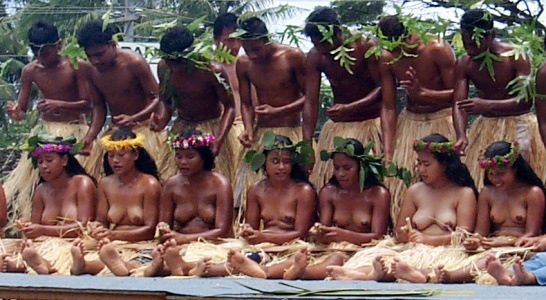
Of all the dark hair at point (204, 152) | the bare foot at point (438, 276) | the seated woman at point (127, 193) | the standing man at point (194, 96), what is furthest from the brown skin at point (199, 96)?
the bare foot at point (438, 276)

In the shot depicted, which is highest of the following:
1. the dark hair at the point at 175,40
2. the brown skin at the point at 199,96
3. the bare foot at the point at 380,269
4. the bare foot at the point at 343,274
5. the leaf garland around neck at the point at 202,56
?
the dark hair at the point at 175,40

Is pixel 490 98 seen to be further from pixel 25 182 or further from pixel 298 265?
pixel 25 182

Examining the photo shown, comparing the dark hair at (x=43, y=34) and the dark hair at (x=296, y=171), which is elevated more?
the dark hair at (x=43, y=34)

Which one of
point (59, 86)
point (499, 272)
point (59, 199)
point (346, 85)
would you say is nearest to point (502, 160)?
point (499, 272)

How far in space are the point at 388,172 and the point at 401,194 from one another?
273mm

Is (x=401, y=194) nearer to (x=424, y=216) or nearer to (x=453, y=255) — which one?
(x=424, y=216)

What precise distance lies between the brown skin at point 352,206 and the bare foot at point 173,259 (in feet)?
2.17

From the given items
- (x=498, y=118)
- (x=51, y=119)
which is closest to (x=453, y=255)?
(x=498, y=118)

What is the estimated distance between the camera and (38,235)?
4613 mm

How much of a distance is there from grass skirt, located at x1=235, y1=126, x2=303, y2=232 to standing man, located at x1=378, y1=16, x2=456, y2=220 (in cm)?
49

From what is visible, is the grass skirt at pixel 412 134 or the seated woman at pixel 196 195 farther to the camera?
the grass skirt at pixel 412 134

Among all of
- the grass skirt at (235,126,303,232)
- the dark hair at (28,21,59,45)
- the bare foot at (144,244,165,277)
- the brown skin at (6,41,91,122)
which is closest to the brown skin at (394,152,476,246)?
the grass skirt at (235,126,303,232)

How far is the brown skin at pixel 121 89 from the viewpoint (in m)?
5.21

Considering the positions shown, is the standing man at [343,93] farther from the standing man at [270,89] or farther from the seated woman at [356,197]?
the seated woman at [356,197]
